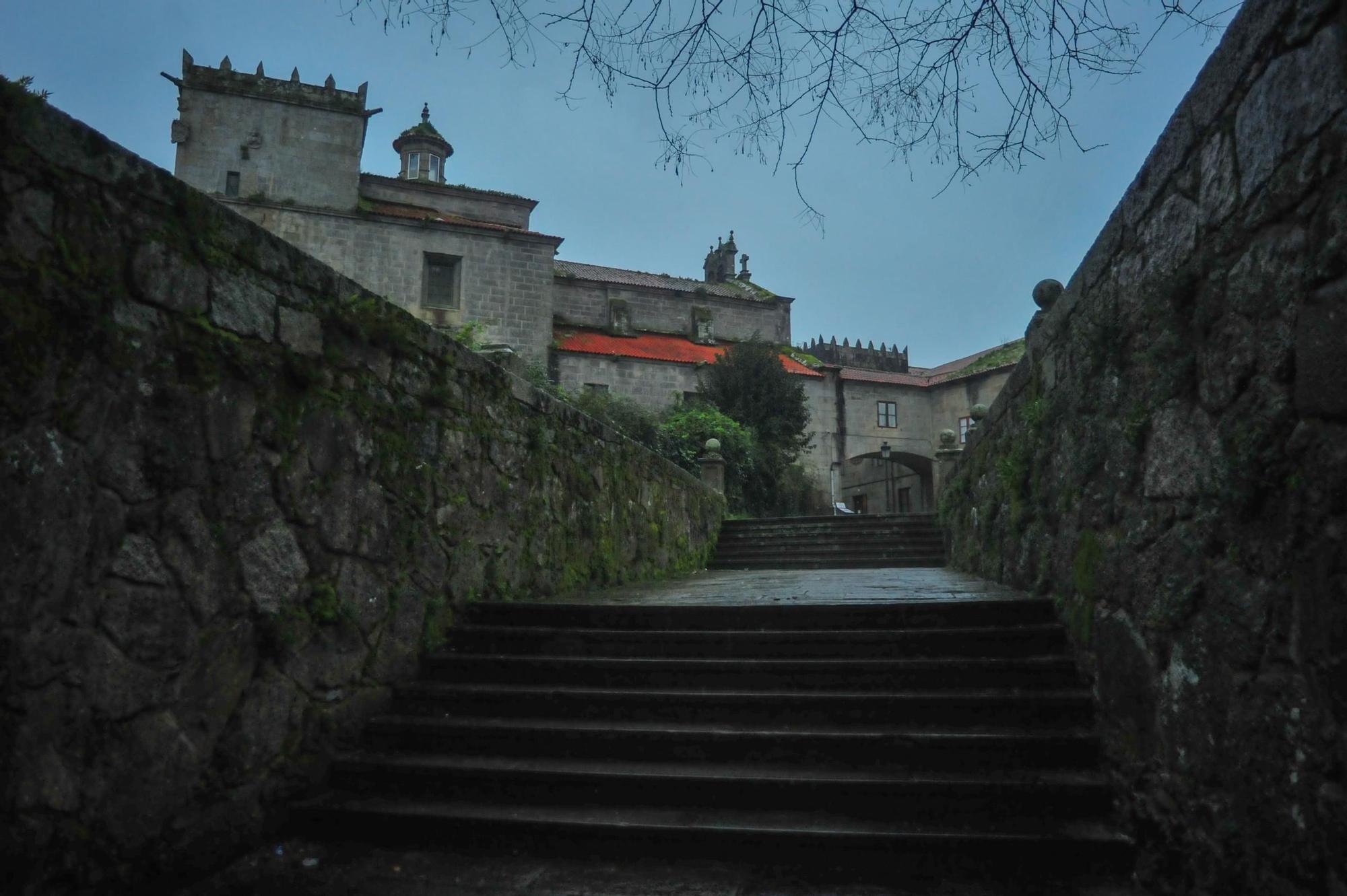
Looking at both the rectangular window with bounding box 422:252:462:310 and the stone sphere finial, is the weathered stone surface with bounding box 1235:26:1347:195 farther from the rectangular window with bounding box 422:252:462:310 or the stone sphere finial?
the rectangular window with bounding box 422:252:462:310

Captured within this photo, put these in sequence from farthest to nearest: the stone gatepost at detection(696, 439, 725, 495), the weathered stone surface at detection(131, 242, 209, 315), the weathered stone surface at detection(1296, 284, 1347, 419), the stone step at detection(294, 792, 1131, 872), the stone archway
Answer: the stone archway, the stone gatepost at detection(696, 439, 725, 495), the stone step at detection(294, 792, 1131, 872), the weathered stone surface at detection(131, 242, 209, 315), the weathered stone surface at detection(1296, 284, 1347, 419)

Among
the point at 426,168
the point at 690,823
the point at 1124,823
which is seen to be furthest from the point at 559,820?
the point at 426,168

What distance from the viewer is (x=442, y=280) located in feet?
77.9

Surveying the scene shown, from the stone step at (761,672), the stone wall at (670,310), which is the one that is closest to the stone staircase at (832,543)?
the stone step at (761,672)

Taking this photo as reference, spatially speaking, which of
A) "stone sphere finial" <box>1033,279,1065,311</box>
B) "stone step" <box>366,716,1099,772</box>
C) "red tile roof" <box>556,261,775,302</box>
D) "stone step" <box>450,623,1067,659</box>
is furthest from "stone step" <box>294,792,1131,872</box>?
"red tile roof" <box>556,261,775,302</box>

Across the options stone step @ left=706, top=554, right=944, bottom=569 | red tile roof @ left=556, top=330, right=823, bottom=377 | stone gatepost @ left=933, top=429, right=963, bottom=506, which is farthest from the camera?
red tile roof @ left=556, top=330, right=823, bottom=377

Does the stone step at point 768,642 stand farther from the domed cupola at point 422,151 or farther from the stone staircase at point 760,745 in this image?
the domed cupola at point 422,151

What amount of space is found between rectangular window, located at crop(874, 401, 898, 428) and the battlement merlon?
19.7 m

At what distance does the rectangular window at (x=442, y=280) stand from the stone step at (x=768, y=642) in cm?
2083

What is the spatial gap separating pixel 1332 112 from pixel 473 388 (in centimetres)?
383

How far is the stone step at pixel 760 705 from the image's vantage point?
312 cm

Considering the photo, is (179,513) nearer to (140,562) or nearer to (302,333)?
(140,562)

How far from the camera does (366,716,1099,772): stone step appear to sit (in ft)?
9.63

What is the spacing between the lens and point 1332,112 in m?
1.59
